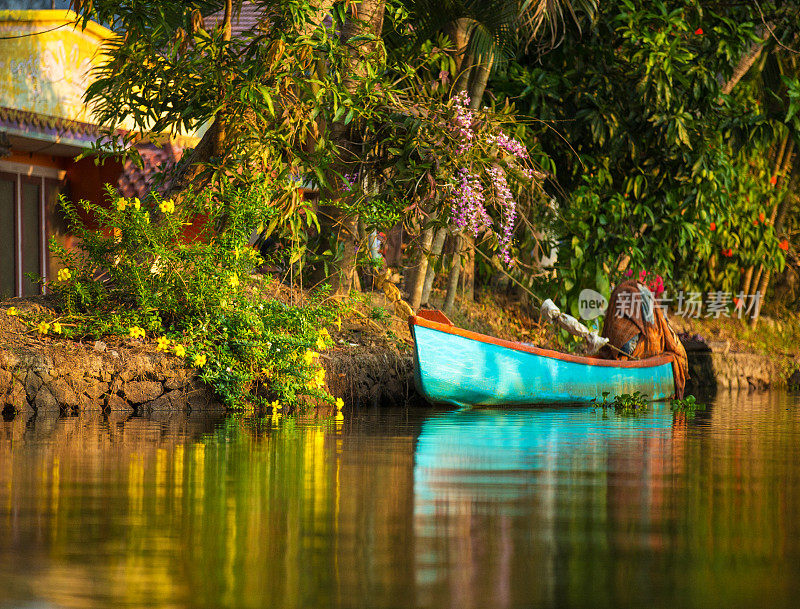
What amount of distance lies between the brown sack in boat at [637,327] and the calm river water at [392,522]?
596 cm

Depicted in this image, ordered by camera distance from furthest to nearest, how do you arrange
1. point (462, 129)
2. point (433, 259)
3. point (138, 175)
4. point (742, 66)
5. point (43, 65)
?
point (742, 66) → point (138, 175) → point (43, 65) → point (433, 259) → point (462, 129)

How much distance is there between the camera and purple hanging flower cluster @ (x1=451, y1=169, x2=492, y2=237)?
11922 millimetres

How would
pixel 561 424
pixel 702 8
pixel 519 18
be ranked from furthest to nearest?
pixel 702 8 < pixel 519 18 < pixel 561 424

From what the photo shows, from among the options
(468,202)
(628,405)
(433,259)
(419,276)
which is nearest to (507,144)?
(468,202)

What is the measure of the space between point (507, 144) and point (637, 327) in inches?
114

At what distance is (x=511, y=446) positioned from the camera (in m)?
7.46

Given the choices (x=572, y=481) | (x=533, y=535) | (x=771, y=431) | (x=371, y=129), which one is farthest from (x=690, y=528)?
(x=371, y=129)

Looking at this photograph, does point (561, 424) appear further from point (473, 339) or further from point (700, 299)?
point (700, 299)

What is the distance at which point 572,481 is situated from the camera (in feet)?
18.2

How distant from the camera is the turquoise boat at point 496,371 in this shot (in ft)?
37.4

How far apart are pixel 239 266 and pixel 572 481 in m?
5.83

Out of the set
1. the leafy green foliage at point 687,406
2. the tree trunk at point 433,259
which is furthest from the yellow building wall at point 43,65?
the leafy green foliage at point 687,406

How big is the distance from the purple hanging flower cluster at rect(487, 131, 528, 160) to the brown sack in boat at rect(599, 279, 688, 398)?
2015 mm

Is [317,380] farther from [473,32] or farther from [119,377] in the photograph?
[473,32]
